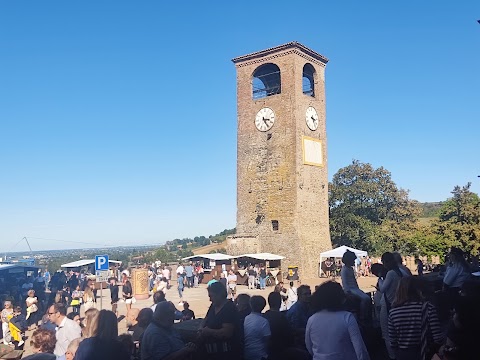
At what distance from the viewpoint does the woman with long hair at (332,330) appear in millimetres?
3867

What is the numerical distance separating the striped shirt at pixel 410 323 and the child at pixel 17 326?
8.72 metres

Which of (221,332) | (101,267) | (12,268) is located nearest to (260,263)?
(12,268)

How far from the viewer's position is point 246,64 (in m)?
33.2

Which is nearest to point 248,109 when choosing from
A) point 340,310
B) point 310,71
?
point 310,71

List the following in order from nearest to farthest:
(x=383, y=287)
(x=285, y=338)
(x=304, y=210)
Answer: (x=285, y=338), (x=383, y=287), (x=304, y=210)

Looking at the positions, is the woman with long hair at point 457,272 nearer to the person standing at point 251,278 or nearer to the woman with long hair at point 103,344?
the woman with long hair at point 103,344

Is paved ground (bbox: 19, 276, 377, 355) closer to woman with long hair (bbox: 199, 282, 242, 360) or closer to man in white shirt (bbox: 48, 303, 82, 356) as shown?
man in white shirt (bbox: 48, 303, 82, 356)

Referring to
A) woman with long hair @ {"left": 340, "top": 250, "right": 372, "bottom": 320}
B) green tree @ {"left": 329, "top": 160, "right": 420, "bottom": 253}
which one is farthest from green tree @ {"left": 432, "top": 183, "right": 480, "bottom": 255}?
woman with long hair @ {"left": 340, "top": 250, "right": 372, "bottom": 320}

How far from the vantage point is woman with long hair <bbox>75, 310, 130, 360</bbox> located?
4.36 meters

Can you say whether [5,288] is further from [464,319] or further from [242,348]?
[464,319]

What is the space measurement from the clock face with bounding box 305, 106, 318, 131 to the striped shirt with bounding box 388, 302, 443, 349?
27555 mm

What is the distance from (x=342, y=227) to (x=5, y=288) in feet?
83.4

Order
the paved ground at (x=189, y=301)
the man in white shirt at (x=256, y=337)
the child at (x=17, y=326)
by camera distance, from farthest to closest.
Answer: the paved ground at (x=189, y=301), the child at (x=17, y=326), the man in white shirt at (x=256, y=337)

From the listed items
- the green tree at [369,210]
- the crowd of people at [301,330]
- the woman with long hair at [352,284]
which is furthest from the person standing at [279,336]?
the green tree at [369,210]
